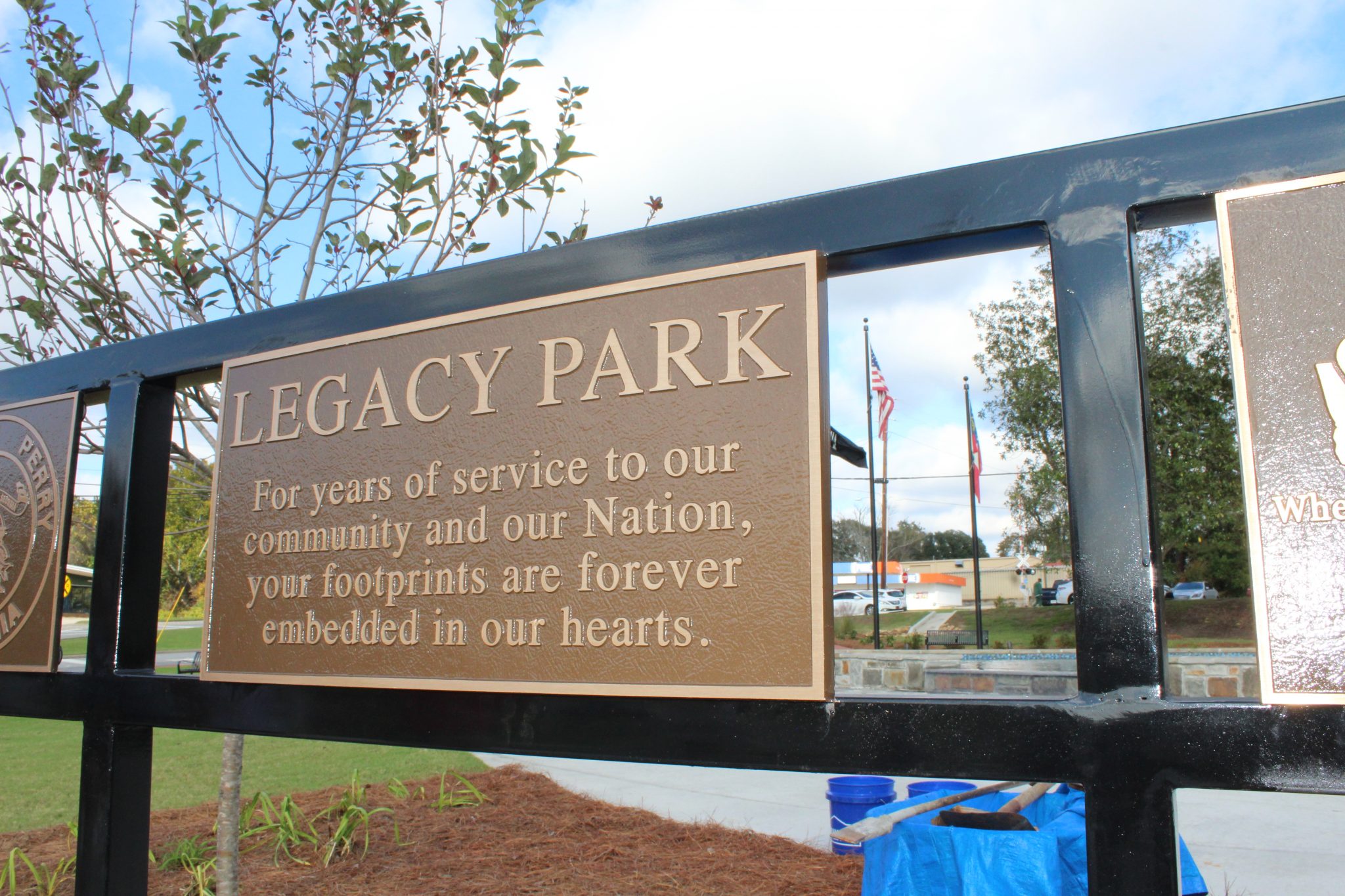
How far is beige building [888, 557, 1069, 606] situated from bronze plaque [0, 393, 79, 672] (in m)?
45.9

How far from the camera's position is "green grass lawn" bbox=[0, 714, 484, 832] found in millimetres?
6336

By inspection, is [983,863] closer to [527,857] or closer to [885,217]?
[885,217]

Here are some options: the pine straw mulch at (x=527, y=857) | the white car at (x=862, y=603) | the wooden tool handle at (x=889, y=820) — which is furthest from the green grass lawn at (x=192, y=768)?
the white car at (x=862, y=603)

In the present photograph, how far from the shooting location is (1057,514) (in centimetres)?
2381

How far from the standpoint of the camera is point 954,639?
25094mm

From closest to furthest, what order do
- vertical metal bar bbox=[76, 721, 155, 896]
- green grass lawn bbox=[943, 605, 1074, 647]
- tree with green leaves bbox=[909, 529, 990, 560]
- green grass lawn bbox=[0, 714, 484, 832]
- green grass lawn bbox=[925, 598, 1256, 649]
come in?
vertical metal bar bbox=[76, 721, 155, 896], green grass lawn bbox=[0, 714, 484, 832], green grass lawn bbox=[925, 598, 1256, 649], green grass lawn bbox=[943, 605, 1074, 647], tree with green leaves bbox=[909, 529, 990, 560]

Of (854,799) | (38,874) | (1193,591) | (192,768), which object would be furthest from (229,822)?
(1193,591)

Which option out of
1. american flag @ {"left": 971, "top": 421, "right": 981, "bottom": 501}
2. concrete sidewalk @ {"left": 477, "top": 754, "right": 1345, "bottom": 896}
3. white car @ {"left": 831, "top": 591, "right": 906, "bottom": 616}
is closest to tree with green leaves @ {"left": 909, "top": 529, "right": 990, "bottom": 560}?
white car @ {"left": 831, "top": 591, "right": 906, "bottom": 616}

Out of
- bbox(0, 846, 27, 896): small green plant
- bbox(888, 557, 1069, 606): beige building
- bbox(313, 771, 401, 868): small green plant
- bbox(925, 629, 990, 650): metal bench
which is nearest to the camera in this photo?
bbox(0, 846, 27, 896): small green plant

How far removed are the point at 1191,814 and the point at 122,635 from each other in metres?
6.48

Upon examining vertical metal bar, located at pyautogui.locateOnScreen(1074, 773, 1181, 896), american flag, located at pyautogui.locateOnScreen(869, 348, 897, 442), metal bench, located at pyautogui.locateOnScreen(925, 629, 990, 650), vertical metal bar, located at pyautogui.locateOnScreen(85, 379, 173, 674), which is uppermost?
american flag, located at pyautogui.locateOnScreen(869, 348, 897, 442)

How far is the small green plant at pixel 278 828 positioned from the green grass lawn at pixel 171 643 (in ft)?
68.8

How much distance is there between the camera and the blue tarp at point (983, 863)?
2.91 meters

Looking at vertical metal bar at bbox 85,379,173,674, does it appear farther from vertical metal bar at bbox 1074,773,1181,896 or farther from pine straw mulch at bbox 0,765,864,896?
vertical metal bar at bbox 1074,773,1181,896
